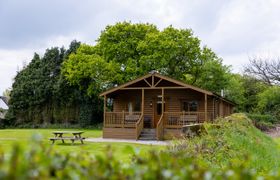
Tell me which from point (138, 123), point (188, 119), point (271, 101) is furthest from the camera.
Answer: point (271, 101)

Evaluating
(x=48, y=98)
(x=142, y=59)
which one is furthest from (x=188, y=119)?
(x=48, y=98)

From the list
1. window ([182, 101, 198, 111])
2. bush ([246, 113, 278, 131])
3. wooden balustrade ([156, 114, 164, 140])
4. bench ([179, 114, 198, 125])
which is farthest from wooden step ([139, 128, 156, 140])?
bush ([246, 113, 278, 131])

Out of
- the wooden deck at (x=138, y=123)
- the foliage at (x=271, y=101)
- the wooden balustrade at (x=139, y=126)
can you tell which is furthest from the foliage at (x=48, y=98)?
the foliage at (x=271, y=101)

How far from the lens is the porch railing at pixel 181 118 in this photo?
21109 mm

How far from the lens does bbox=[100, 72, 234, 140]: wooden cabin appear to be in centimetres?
2142

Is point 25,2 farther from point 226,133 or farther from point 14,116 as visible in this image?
point 14,116

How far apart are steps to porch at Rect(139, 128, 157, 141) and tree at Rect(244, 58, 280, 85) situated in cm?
2272

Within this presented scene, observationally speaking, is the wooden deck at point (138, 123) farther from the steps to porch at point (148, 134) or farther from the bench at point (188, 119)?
the steps to porch at point (148, 134)

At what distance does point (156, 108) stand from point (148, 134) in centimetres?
299

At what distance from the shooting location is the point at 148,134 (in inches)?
867

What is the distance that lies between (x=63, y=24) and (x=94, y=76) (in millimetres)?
8949

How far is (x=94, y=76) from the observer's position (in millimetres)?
30891

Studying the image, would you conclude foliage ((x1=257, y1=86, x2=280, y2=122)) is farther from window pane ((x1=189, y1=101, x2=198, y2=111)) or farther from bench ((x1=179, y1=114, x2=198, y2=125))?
bench ((x1=179, y1=114, x2=198, y2=125))

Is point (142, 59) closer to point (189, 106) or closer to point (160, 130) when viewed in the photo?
point (189, 106)
